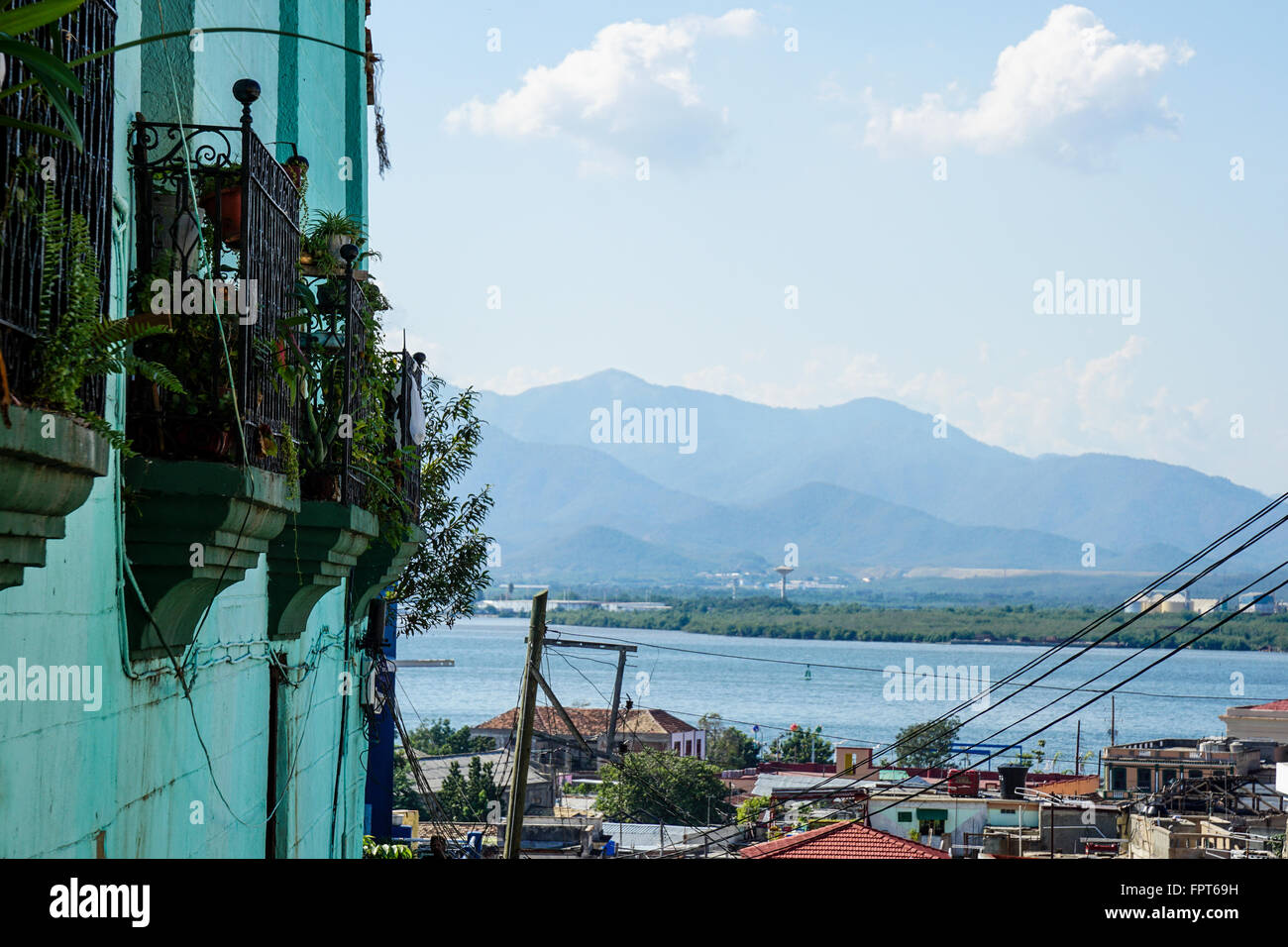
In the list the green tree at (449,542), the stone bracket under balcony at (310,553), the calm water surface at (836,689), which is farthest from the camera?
the calm water surface at (836,689)

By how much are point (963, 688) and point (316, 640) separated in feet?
495

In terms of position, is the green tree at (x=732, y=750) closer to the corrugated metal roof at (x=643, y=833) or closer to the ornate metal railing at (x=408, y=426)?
the corrugated metal roof at (x=643, y=833)

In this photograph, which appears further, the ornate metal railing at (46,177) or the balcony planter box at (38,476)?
the ornate metal railing at (46,177)

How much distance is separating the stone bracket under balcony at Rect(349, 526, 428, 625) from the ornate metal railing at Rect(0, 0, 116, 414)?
4.90 m

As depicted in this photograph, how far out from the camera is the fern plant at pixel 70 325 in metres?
2.98

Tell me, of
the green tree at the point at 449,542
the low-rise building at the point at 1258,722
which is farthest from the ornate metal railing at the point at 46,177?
the low-rise building at the point at 1258,722

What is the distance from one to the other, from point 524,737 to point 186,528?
31.0ft

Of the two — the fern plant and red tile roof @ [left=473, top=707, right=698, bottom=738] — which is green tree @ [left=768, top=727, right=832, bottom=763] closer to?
red tile roof @ [left=473, top=707, right=698, bottom=738]

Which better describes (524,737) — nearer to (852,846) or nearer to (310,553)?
(310,553)

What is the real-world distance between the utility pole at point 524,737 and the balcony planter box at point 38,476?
997 cm

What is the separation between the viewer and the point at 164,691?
16.5ft
